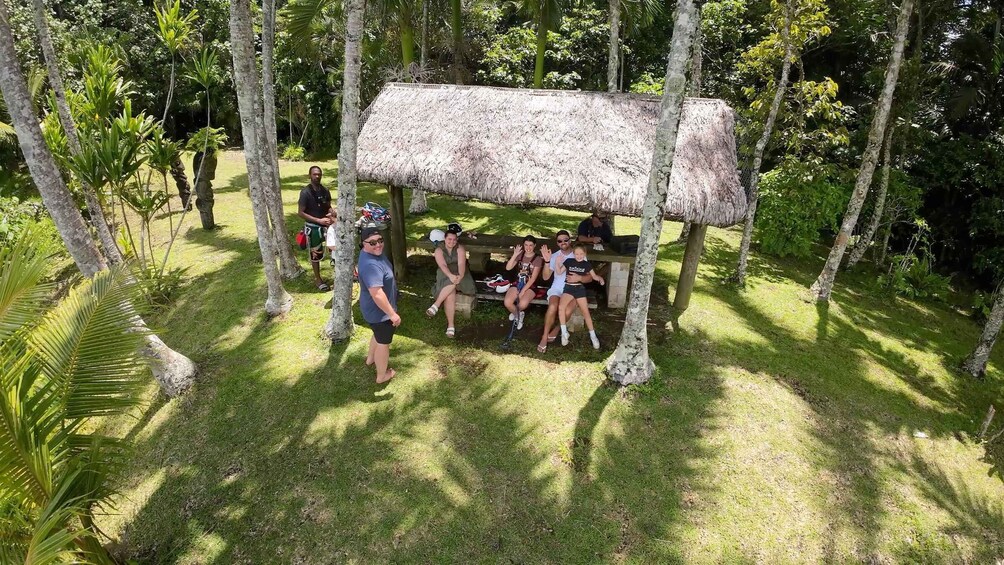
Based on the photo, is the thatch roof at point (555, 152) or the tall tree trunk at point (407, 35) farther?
the tall tree trunk at point (407, 35)

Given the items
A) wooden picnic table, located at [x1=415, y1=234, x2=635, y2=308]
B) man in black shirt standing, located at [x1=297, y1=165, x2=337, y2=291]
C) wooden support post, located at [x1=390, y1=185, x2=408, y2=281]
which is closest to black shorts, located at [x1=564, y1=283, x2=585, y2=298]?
wooden picnic table, located at [x1=415, y1=234, x2=635, y2=308]

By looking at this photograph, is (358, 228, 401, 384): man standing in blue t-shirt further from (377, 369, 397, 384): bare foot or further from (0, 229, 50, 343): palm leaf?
(0, 229, 50, 343): palm leaf

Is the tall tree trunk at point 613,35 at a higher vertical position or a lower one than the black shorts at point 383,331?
higher

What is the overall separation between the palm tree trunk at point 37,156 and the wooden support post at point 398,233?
13.3ft

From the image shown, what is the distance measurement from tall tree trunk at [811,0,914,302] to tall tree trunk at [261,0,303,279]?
9.09 meters

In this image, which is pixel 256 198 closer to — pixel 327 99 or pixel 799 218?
pixel 799 218

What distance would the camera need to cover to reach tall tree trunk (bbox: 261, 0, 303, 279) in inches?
276

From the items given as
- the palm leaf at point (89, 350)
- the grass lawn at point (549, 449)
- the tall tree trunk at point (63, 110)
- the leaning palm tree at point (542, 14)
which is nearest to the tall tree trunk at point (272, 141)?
the grass lawn at point (549, 449)

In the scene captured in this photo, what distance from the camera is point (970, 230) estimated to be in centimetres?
1178

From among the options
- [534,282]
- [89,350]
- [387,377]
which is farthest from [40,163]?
[534,282]

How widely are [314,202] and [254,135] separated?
1.63 meters

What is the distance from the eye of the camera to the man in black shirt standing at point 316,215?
785cm

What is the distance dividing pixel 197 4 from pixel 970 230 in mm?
27009

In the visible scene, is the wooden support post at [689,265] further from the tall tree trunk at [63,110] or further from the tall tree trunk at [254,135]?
the tall tree trunk at [63,110]
